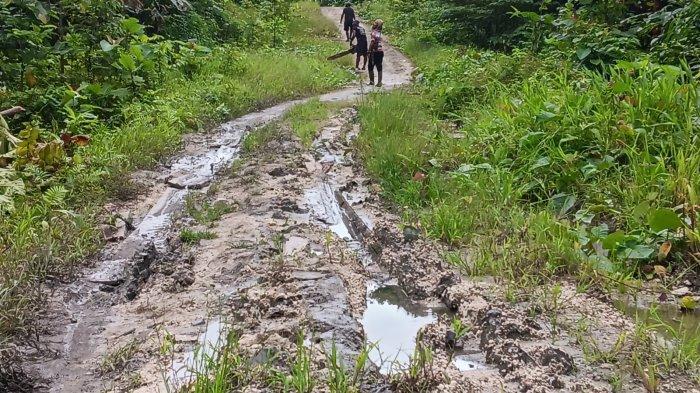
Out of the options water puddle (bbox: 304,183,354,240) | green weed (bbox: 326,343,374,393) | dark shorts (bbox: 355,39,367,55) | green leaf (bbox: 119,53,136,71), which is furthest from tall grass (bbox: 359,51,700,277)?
dark shorts (bbox: 355,39,367,55)

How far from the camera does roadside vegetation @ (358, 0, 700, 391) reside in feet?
13.5

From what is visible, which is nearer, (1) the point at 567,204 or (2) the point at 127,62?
(1) the point at 567,204

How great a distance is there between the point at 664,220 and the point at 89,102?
7.85 metres

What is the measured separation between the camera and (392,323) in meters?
3.87

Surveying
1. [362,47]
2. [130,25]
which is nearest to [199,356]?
[130,25]

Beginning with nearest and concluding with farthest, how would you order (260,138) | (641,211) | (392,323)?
(392,323)
(641,211)
(260,138)

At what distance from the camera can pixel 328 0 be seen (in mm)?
35844

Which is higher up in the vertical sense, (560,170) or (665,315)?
(560,170)

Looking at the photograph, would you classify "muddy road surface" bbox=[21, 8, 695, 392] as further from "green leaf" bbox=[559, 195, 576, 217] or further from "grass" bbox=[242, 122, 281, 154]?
"grass" bbox=[242, 122, 281, 154]

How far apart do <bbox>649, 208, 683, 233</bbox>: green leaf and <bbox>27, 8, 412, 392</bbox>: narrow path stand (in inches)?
122

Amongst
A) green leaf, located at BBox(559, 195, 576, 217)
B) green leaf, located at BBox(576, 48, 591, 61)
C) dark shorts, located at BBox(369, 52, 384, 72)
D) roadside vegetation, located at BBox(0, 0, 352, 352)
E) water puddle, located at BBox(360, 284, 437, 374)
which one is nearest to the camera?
water puddle, located at BBox(360, 284, 437, 374)

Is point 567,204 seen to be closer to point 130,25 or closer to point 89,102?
point 89,102

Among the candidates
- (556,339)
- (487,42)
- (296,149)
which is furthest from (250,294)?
(487,42)

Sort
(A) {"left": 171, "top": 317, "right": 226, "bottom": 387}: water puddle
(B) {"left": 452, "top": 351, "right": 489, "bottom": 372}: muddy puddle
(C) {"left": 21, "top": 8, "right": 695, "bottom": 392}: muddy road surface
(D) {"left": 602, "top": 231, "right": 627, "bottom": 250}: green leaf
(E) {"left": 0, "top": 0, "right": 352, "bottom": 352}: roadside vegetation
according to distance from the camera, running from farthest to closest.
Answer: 1. (E) {"left": 0, "top": 0, "right": 352, "bottom": 352}: roadside vegetation
2. (D) {"left": 602, "top": 231, "right": 627, "bottom": 250}: green leaf
3. (B) {"left": 452, "top": 351, "right": 489, "bottom": 372}: muddy puddle
4. (C) {"left": 21, "top": 8, "right": 695, "bottom": 392}: muddy road surface
5. (A) {"left": 171, "top": 317, "right": 226, "bottom": 387}: water puddle
